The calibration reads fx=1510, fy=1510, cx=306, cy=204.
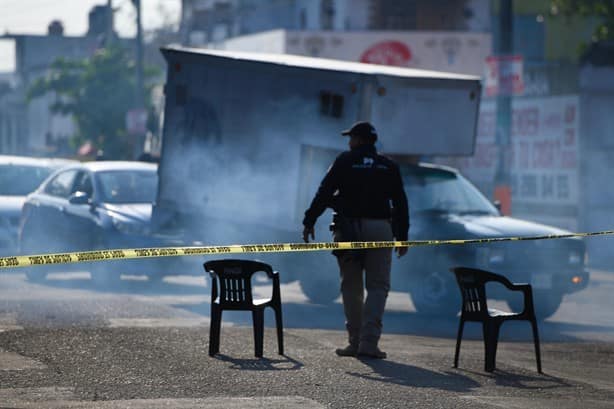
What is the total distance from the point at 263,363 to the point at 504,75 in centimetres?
1578

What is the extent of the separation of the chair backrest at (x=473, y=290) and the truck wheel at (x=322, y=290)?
20.3ft

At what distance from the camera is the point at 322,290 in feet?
57.4

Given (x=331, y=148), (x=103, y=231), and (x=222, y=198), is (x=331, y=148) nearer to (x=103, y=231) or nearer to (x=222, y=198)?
(x=222, y=198)

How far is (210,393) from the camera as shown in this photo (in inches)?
369

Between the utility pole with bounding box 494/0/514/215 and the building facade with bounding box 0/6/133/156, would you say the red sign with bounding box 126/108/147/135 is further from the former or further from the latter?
the building facade with bounding box 0/6/133/156

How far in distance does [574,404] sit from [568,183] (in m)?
21.4

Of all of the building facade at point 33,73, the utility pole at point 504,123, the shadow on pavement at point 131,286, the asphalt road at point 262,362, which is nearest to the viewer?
the asphalt road at point 262,362

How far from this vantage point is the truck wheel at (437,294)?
1633 cm

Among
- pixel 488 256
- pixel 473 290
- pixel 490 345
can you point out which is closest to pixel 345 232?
pixel 473 290

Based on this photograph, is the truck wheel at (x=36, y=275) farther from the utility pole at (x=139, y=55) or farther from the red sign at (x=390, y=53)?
the red sign at (x=390, y=53)

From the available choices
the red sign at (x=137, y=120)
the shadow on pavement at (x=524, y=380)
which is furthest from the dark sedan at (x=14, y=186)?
the red sign at (x=137, y=120)

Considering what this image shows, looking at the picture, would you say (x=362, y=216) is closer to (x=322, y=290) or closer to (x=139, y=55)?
(x=322, y=290)

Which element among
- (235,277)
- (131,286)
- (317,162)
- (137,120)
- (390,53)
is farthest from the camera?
(390,53)

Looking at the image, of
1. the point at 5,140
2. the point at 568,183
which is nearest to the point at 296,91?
the point at 568,183
